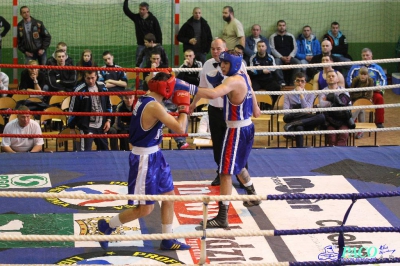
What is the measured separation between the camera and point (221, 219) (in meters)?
6.28

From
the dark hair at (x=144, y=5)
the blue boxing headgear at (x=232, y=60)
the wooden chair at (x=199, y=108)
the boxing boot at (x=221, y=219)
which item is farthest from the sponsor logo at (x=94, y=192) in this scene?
the dark hair at (x=144, y=5)

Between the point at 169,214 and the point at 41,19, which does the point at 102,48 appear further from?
the point at 169,214

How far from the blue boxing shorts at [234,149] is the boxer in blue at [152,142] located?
2.28 feet

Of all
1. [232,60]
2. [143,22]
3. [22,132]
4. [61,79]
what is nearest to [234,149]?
[232,60]

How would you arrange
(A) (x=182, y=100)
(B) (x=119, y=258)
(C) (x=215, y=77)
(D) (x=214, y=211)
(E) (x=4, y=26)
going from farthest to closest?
1. (E) (x=4, y=26)
2. (C) (x=215, y=77)
3. (D) (x=214, y=211)
4. (B) (x=119, y=258)
5. (A) (x=182, y=100)

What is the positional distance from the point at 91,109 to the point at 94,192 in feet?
5.44

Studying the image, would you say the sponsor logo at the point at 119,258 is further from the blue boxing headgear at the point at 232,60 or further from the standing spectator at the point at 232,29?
the standing spectator at the point at 232,29

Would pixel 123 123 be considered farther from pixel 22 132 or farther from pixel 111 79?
pixel 111 79

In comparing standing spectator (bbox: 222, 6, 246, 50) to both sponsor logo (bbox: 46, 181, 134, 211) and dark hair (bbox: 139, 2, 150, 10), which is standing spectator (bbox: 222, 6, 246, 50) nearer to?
dark hair (bbox: 139, 2, 150, 10)

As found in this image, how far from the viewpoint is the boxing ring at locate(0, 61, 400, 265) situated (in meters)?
4.71

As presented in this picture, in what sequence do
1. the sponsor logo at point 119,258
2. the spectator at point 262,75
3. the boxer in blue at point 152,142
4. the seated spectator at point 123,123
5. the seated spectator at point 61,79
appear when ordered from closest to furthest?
the boxer in blue at point 152,142
the sponsor logo at point 119,258
the seated spectator at point 123,123
the seated spectator at point 61,79
the spectator at point 262,75

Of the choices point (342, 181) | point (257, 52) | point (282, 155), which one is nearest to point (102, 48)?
point (257, 52)

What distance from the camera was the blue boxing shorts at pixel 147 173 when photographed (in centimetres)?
566

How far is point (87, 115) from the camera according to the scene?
8.08 metres
